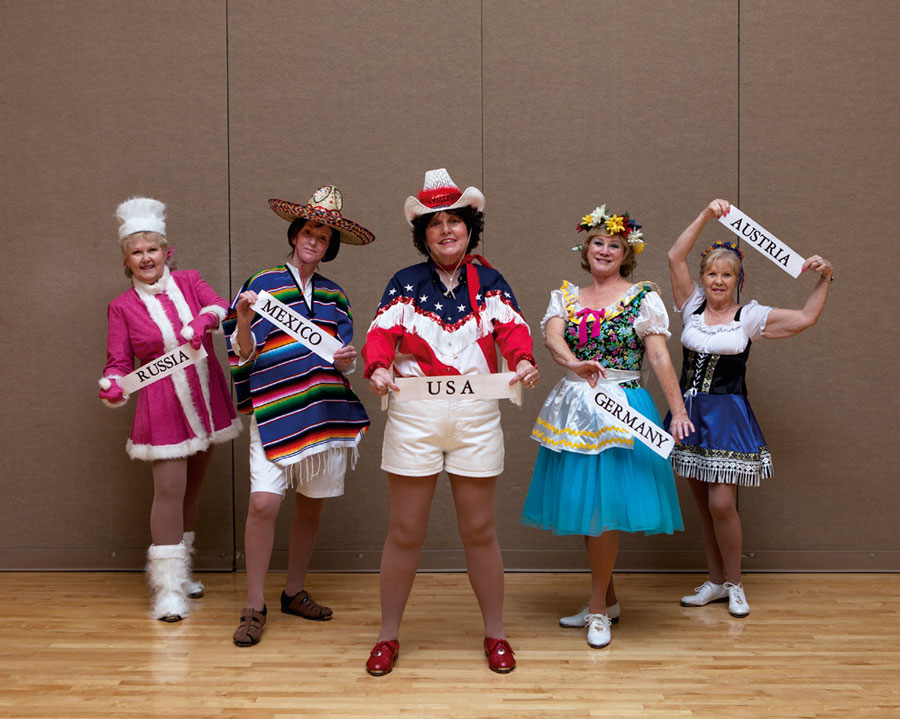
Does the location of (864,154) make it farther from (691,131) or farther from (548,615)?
(548,615)

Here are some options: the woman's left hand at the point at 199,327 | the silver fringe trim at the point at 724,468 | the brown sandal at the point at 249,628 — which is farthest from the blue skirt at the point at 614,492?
the woman's left hand at the point at 199,327

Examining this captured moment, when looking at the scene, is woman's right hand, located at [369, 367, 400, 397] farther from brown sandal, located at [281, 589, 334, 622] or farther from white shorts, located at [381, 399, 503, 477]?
brown sandal, located at [281, 589, 334, 622]

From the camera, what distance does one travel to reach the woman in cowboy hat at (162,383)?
3.18m

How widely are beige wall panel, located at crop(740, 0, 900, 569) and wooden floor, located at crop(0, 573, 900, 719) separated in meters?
0.42

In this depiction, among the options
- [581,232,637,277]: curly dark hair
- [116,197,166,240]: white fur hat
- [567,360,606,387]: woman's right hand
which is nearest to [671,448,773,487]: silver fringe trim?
[567,360,606,387]: woman's right hand

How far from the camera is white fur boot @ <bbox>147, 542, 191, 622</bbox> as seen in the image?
3.15 m

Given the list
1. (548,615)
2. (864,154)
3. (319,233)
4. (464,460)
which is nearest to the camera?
(464,460)

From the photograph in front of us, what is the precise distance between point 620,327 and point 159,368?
1.81 metres

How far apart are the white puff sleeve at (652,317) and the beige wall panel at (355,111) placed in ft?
4.57

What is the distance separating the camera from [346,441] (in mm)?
3018

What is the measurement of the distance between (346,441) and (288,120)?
5.85ft

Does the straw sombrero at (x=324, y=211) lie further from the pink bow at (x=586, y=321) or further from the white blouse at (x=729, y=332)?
the white blouse at (x=729, y=332)

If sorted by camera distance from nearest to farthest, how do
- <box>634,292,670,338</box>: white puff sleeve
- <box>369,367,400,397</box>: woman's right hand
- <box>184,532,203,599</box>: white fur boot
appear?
1. <box>369,367,400,397</box>: woman's right hand
2. <box>634,292,670,338</box>: white puff sleeve
3. <box>184,532,203,599</box>: white fur boot

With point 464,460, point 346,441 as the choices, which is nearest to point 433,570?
point 346,441
